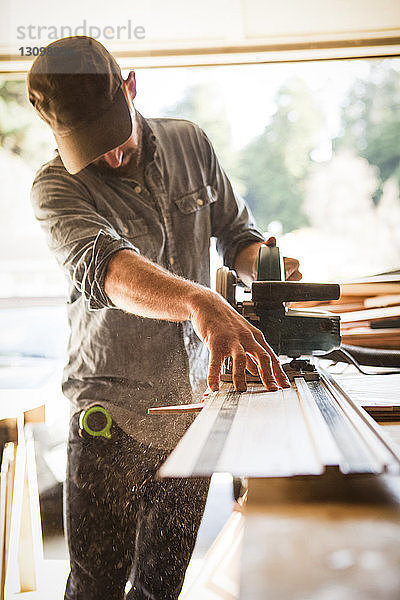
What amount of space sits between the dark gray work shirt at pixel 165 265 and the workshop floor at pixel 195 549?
0.60 feet

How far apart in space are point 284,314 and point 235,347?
0.16 m

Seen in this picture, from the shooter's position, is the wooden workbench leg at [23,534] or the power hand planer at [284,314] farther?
the wooden workbench leg at [23,534]

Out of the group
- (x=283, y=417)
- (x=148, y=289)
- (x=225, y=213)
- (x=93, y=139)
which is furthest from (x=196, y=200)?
(x=283, y=417)

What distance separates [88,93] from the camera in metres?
0.99

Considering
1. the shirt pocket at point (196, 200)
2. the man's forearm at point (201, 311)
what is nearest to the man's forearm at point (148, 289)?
the man's forearm at point (201, 311)

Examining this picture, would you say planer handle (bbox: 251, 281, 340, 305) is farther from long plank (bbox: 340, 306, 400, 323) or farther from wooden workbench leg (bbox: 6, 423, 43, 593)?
wooden workbench leg (bbox: 6, 423, 43, 593)

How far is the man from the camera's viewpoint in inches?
39.1

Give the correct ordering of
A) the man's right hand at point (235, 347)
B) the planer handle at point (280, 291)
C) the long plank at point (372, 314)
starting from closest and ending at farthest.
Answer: the man's right hand at point (235, 347) → the planer handle at point (280, 291) → the long plank at point (372, 314)

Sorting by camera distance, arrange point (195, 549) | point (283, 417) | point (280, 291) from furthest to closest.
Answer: point (195, 549) < point (280, 291) < point (283, 417)

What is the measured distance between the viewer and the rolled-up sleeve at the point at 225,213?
3.91ft

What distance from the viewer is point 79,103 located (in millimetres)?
987

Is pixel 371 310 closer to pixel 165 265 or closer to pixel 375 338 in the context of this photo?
pixel 375 338

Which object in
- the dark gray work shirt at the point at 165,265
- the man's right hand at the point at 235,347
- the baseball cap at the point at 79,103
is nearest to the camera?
the man's right hand at the point at 235,347

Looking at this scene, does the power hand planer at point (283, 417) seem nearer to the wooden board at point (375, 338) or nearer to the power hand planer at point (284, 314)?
the power hand planer at point (284, 314)
